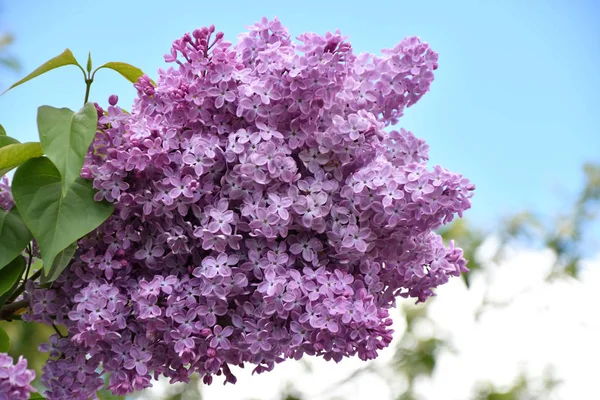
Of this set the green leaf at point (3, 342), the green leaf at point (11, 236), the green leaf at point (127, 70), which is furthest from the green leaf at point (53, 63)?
the green leaf at point (3, 342)

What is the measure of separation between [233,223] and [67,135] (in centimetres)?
21

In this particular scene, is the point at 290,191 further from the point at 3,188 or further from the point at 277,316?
the point at 3,188

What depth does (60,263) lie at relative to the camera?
2.61 feet

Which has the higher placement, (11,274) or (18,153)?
(18,153)

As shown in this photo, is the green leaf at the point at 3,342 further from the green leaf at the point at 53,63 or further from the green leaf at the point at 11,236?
the green leaf at the point at 53,63

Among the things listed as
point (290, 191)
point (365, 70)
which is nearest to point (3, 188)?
point (290, 191)

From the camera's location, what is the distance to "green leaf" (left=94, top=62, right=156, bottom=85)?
0.93 meters

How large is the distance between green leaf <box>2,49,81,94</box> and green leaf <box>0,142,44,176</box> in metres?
0.10

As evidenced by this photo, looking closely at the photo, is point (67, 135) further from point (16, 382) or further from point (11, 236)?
point (16, 382)

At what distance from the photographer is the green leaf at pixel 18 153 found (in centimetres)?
83

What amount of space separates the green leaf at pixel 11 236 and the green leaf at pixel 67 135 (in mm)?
117

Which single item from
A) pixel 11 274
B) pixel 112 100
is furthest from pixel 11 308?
pixel 112 100

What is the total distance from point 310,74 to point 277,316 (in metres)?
0.27

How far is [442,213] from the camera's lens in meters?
0.82
